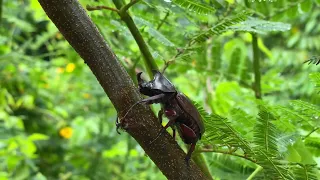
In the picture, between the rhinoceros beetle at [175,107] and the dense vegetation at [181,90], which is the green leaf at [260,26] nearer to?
the dense vegetation at [181,90]

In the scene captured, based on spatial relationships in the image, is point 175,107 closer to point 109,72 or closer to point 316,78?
point 109,72

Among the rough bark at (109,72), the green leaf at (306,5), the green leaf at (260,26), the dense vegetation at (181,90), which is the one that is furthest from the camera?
the green leaf at (306,5)

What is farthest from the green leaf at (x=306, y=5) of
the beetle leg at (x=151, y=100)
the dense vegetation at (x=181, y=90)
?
the beetle leg at (x=151, y=100)

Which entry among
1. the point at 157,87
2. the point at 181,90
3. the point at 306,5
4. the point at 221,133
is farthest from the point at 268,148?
the point at 181,90

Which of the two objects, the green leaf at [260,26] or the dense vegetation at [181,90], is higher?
the green leaf at [260,26]

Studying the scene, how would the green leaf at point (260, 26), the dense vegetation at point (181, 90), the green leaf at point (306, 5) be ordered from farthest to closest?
the green leaf at point (306, 5) → the green leaf at point (260, 26) → the dense vegetation at point (181, 90)

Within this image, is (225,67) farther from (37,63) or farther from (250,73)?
(37,63)
